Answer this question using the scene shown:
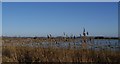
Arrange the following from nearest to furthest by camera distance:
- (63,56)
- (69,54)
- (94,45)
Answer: (63,56) → (69,54) → (94,45)

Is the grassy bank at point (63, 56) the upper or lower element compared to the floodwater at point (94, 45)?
lower

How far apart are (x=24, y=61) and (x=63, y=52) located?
41.6 inches

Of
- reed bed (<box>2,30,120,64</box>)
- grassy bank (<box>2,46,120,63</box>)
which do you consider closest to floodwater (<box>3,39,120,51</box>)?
reed bed (<box>2,30,120,64</box>)

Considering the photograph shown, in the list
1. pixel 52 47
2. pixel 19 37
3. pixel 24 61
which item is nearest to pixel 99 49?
pixel 52 47

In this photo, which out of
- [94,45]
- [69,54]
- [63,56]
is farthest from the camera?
[94,45]

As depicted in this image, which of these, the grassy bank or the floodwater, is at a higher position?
the floodwater

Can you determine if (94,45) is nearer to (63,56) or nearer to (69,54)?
(69,54)

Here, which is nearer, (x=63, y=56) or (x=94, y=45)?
(x=63, y=56)

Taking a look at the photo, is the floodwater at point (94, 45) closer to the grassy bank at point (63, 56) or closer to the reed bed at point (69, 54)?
the reed bed at point (69, 54)

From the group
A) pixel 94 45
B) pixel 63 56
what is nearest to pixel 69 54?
pixel 63 56

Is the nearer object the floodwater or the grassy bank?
the grassy bank

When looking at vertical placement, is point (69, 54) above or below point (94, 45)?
below

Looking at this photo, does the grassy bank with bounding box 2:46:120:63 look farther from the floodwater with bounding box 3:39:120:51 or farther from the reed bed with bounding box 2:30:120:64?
the floodwater with bounding box 3:39:120:51

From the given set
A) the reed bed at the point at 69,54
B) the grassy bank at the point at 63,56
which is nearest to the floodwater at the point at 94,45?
the reed bed at the point at 69,54
